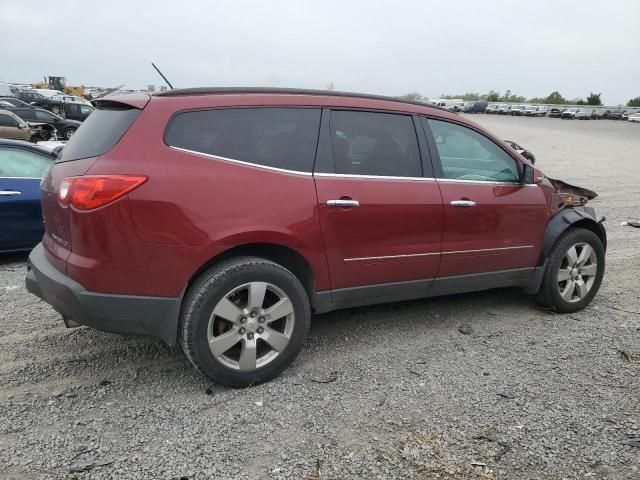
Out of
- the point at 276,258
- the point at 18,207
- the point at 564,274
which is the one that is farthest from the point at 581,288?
the point at 18,207

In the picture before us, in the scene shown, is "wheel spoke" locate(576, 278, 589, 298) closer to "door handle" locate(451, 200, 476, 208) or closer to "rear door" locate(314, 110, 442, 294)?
"door handle" locate(451, 200, 476, 208)

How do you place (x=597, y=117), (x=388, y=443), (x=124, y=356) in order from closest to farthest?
1. (x=388, y=443)
2. (x=124, y=356)
3. (x=597, y=117)

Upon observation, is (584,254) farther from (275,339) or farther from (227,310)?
(227,310)

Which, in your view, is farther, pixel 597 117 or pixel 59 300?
pixel 597 117

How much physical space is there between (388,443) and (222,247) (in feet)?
4.52

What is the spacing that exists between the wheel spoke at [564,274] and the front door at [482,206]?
28 centimetres

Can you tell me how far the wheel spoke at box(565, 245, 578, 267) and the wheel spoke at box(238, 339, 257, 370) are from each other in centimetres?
287

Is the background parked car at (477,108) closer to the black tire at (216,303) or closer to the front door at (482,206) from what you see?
the front door at (482,206)

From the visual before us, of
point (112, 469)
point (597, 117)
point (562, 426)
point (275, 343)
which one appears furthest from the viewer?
point (597, 117)

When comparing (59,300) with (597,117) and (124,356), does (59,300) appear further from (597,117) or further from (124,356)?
(597,117)

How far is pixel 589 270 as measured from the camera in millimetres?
4688

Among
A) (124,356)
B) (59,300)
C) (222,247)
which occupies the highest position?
(222,247)

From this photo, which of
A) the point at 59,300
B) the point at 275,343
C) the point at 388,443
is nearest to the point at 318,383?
the point at 275,343

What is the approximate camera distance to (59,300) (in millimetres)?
2990
